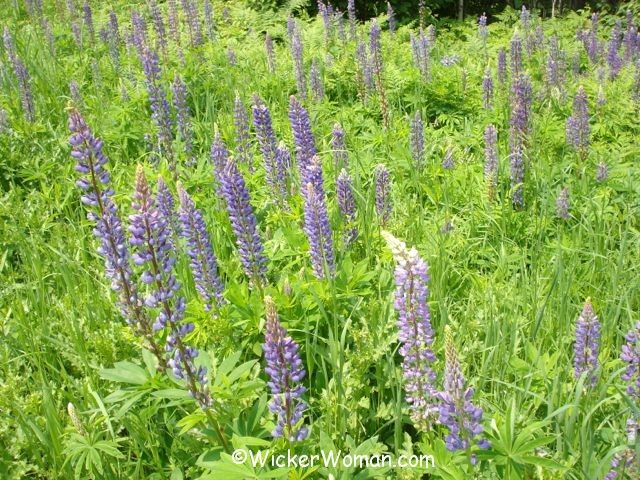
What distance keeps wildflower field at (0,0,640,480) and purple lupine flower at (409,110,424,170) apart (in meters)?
0.03

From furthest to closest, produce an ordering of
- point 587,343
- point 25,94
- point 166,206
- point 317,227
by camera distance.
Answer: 1. point 25,94
2. point 166,206
3. point 317,227
4. point 587,343

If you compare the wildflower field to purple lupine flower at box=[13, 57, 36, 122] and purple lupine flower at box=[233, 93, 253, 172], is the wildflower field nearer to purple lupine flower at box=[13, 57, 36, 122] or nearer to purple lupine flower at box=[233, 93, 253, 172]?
purple lupine flower at box=[13, 57, 36, 122]

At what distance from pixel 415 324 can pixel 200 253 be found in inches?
44.6

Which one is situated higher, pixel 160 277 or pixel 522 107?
pixel 160 277

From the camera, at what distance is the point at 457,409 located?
5.49 ft

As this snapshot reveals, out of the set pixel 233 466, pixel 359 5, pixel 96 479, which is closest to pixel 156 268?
pixel 233 466

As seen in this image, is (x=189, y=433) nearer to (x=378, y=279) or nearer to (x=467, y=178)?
(x=378, y=279)

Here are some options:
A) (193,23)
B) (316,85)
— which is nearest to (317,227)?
(316,85)

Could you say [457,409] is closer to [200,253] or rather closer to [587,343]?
[587,343]

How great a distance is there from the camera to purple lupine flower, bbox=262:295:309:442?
69.2 inches

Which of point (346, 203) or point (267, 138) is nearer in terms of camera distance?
point (346, 203)

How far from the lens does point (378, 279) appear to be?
10.1 feet

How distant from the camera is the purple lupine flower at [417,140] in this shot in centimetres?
402

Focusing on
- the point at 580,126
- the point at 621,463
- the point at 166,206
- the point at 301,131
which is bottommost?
the point at 621,463
